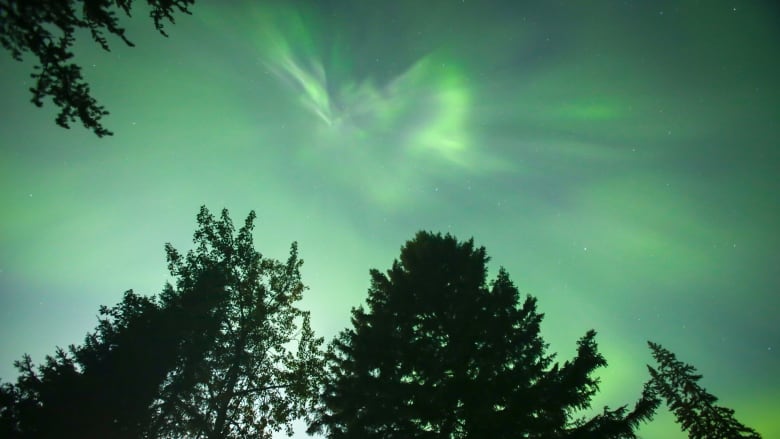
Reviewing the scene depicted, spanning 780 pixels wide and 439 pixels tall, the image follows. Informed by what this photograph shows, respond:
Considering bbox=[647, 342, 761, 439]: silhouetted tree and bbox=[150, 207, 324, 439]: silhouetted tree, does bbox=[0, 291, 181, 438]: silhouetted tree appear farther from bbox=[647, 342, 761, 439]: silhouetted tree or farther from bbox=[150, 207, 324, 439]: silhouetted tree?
bbox=[647, 342, 761, 439]: silhouetted tree

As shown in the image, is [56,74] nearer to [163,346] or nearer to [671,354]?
[163,346]

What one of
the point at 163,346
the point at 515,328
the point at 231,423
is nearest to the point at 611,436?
the point at 515,328

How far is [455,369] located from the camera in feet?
29.9

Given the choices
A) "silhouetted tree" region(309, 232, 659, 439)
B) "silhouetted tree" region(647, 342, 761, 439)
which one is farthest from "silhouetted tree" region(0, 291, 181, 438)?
"silhouetted tree" region(647, 342, 761, 439)

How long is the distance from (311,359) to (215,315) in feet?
14.9

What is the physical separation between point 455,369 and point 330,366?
4.64m

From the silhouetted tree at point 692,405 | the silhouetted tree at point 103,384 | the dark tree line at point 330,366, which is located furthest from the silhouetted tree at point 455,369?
the silhouetted tree at point 692,405

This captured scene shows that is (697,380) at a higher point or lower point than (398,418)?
higher

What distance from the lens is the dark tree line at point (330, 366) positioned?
332 inches

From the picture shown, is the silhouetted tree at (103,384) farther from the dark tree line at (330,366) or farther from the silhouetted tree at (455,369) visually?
the silhouetted tree at (455,369)

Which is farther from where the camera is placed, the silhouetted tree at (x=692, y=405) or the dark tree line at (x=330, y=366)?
the silhouetted tree at (x=692, y=405)

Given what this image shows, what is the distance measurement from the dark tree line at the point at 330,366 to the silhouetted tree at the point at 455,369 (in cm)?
4

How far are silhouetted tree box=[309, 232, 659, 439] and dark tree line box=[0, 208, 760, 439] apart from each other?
4cm

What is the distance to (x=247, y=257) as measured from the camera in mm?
14492
